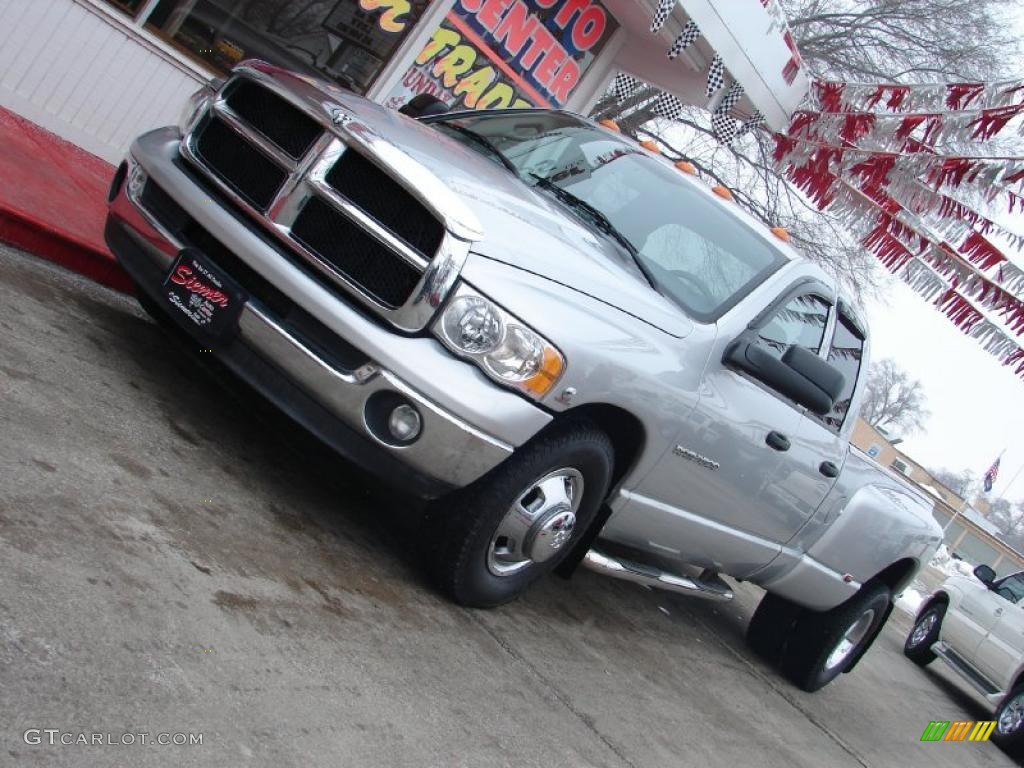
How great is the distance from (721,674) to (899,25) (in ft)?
59.3

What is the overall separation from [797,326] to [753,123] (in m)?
5.55

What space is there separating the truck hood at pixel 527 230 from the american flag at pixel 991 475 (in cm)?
2915

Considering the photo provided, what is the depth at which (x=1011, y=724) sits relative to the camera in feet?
31.0

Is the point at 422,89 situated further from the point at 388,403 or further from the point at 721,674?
the point at 388,403

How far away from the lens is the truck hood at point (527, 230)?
4074 mm

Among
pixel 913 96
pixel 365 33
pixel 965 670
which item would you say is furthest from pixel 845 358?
pixel 965 670

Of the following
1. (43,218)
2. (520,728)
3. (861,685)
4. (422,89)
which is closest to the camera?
(520,728)

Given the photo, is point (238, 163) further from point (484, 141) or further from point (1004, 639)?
point (1004, 639)

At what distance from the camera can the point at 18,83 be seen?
7773mm

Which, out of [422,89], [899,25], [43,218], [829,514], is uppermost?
[899,25]

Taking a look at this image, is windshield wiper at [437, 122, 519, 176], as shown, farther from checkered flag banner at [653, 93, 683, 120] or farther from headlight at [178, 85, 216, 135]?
checkered flag banner at [653, 93, 683, 120]

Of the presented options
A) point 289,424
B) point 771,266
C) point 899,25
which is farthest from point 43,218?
point 899,25

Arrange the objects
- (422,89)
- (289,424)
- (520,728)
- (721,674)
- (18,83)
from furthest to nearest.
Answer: (422,89)
(18,83)
(721,674)
(289,424)
(520,728)

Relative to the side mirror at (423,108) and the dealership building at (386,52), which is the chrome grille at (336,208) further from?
the dealership building at (386,52)
